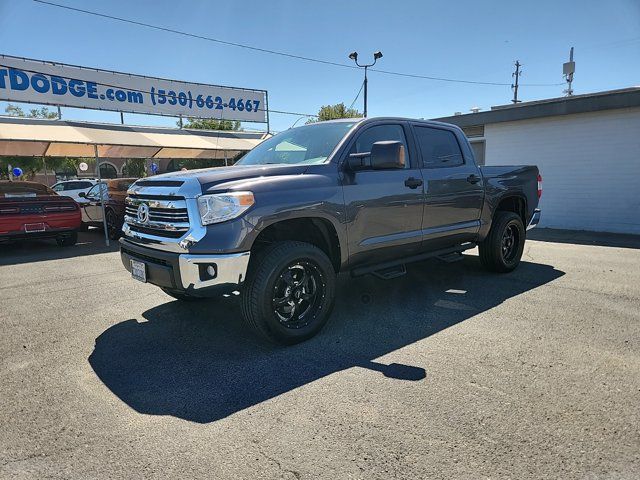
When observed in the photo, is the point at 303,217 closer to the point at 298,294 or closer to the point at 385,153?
the point at 298,294

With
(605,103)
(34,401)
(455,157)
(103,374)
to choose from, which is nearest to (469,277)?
(455,157)

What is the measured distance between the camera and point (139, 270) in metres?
3.82

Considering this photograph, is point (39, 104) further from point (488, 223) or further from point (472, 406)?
point (472, 406)

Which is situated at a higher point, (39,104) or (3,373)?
(39,104)

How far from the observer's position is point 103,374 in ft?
11.0

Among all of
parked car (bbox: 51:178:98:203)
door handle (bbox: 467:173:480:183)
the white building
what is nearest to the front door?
door handle (bbox: 467:173:480:183)

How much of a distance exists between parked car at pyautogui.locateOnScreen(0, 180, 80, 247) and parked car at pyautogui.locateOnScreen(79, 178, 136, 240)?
4.15ft

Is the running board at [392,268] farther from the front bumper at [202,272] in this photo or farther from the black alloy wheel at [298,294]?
the front bumper at [202,272]

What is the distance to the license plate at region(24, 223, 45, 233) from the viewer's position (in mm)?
8980

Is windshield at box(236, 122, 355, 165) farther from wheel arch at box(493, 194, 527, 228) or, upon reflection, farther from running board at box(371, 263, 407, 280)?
wheel arch at box(493, 194, 527, 228)

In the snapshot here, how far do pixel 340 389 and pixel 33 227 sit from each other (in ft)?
28.6

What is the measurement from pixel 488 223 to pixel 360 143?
2.47 metres

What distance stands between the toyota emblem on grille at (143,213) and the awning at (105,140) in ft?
25.2

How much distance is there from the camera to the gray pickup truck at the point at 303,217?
3.39 m
